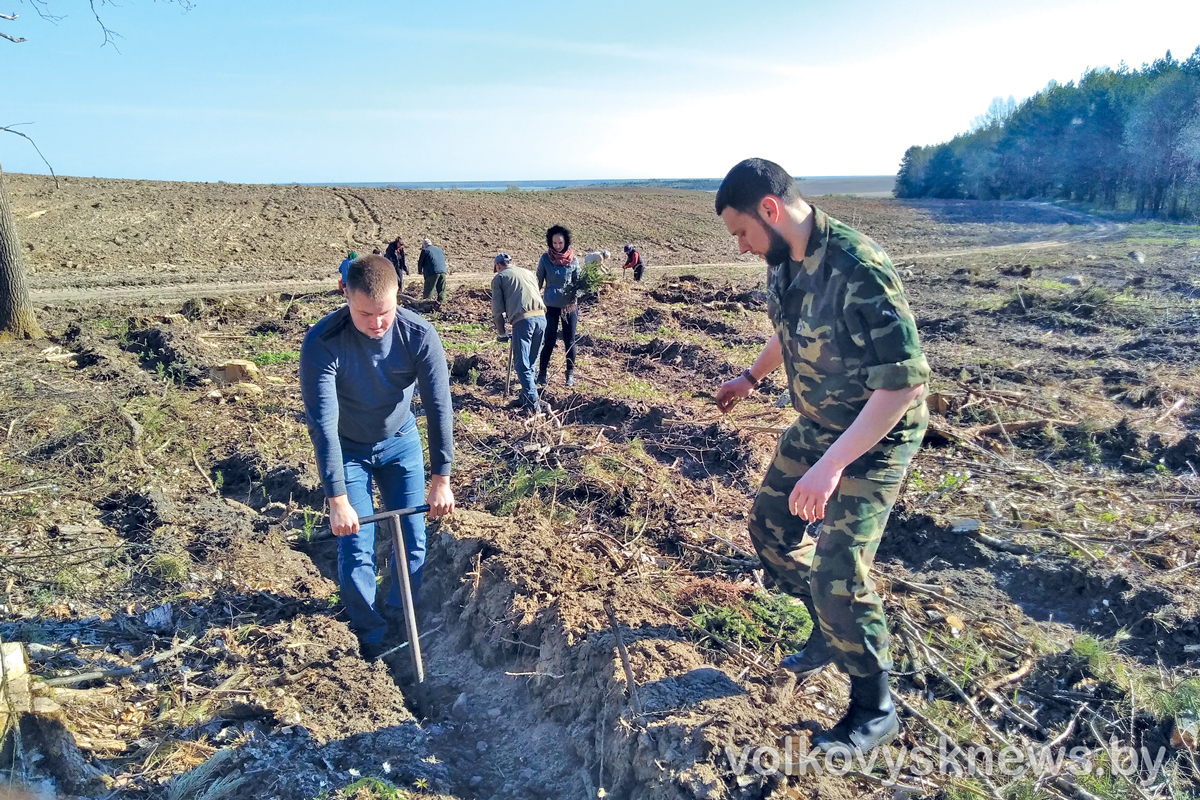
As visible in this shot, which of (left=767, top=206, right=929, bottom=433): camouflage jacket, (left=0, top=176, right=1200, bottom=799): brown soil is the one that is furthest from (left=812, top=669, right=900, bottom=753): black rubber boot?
(left=767, top=206, right=929, bottom=433): camouflage jacket

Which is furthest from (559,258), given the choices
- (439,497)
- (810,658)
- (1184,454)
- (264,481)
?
(1184,454)

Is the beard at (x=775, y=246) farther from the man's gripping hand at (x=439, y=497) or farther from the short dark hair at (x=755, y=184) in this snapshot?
the man's gripping hand at (x=439, y=497)

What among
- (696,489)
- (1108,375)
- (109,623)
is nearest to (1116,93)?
(1108,375)

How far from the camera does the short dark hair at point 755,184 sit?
2.70 metres

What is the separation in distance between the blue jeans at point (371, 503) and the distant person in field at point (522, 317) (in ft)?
11.0

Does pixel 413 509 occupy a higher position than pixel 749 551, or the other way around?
pixel 413 509

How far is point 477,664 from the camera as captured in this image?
3.95m

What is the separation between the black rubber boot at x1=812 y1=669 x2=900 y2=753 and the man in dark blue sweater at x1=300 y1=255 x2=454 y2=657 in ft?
6.24

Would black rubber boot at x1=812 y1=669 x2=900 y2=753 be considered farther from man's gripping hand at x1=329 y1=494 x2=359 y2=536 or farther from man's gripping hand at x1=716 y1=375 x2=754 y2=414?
man's gripping hand at x1=329 y1=494 x2=359 y2=536

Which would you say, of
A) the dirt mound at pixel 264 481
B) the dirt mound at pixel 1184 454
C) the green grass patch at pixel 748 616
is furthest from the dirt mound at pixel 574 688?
the dirt mound at pixel 1184 454

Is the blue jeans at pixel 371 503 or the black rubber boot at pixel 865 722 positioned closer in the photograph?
the black rubber boot at pixel 865 722

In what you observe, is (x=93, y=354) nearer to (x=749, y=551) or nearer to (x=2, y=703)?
(x=2, y=703)

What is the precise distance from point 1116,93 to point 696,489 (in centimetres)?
5369

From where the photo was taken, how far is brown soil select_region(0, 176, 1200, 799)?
3.18m
